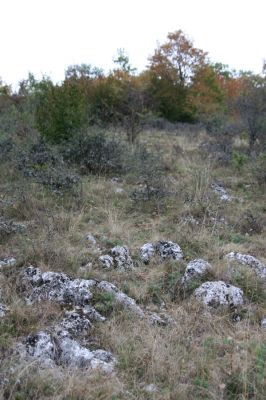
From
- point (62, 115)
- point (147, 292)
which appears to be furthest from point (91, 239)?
point (62, 115)

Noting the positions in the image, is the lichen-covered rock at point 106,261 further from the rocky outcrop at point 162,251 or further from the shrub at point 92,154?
the shrub at point 92,154

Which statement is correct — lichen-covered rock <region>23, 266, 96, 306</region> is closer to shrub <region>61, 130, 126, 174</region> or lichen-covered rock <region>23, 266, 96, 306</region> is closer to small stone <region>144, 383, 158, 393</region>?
small stone <region>144, 383, 158, 393</region>

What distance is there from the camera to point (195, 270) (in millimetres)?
4277

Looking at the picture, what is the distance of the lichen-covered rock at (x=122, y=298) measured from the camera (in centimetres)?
373

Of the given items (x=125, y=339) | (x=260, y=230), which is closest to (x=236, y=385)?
(x=125, y=339)

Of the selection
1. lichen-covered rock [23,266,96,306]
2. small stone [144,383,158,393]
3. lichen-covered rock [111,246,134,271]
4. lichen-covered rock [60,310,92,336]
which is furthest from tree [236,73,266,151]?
small stone [144,383,158,393]

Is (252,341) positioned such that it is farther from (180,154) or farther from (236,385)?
(180,154)

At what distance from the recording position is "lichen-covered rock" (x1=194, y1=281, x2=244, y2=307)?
154 inches

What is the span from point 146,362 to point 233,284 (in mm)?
1403

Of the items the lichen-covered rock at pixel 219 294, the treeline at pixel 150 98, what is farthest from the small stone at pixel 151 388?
the treeline at pixel 150 98

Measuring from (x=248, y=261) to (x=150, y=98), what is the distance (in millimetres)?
14544

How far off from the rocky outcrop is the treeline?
13.8 feet

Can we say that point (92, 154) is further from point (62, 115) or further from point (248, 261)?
point (248, 261)

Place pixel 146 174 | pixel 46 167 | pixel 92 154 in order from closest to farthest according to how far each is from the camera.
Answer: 1. pixel 46 167
2. pixel 146 174
3. pixel 92 154
